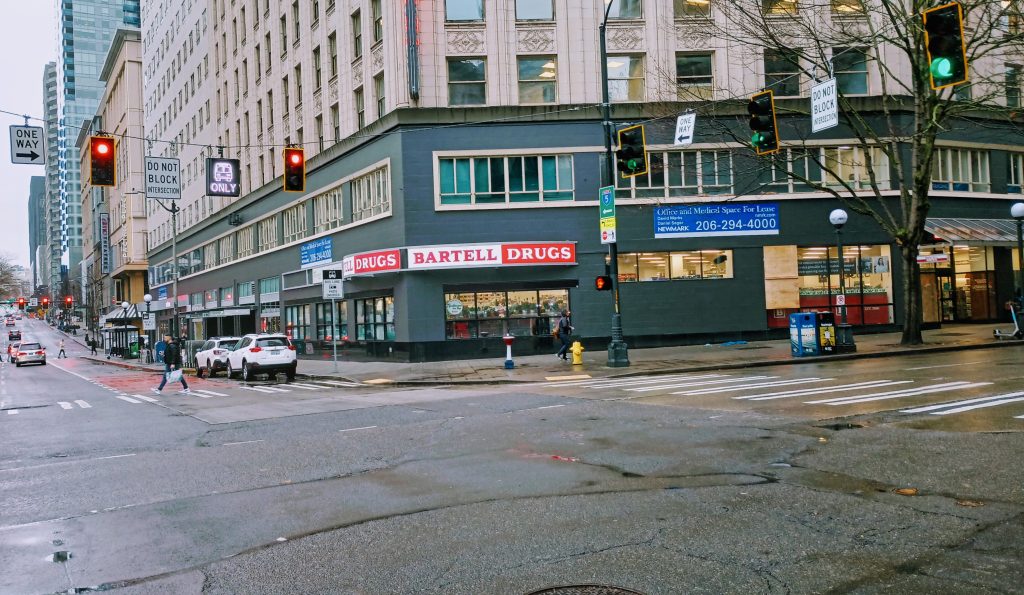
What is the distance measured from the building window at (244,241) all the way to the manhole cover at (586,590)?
46640 millimetres

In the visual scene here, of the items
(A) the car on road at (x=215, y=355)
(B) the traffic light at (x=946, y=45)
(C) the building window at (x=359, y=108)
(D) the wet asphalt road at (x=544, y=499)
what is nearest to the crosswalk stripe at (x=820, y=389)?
(D) the wet asphalt road at (x=544, y=499)

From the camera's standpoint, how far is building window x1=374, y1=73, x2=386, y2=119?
3166 cm

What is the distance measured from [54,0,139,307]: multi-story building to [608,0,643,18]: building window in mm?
169053

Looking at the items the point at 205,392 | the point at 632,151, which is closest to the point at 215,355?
the point at 205,392

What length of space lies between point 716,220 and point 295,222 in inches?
911

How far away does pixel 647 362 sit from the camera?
2381cm

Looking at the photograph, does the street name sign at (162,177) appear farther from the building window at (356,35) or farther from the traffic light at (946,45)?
the traffic light at (946,45)

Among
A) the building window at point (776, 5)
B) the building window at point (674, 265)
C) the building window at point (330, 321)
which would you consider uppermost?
the building window at point (776, 5)

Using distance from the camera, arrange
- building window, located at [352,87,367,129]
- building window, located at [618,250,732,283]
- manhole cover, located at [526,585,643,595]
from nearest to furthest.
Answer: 1. manhole cover, located at [526,585,643,595]
2. building window, located at [618,250,732,283]
3. building window, located at [352,87,367,129]

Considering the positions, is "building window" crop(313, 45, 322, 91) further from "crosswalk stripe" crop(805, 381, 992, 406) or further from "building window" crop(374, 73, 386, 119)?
"crosswalk stripe" crop(805, 381, 992, 406)

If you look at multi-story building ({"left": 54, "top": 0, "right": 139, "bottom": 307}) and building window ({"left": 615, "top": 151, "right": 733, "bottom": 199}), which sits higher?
multi-story building ({"left": 54, "top": 0, "right": 139, "bottom": 307})

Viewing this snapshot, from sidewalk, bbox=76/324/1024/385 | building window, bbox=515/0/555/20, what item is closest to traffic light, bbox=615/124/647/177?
sidewalk, bbox=76/324/1024/385

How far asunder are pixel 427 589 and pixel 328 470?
4465mm

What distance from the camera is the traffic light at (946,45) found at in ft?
28.7
